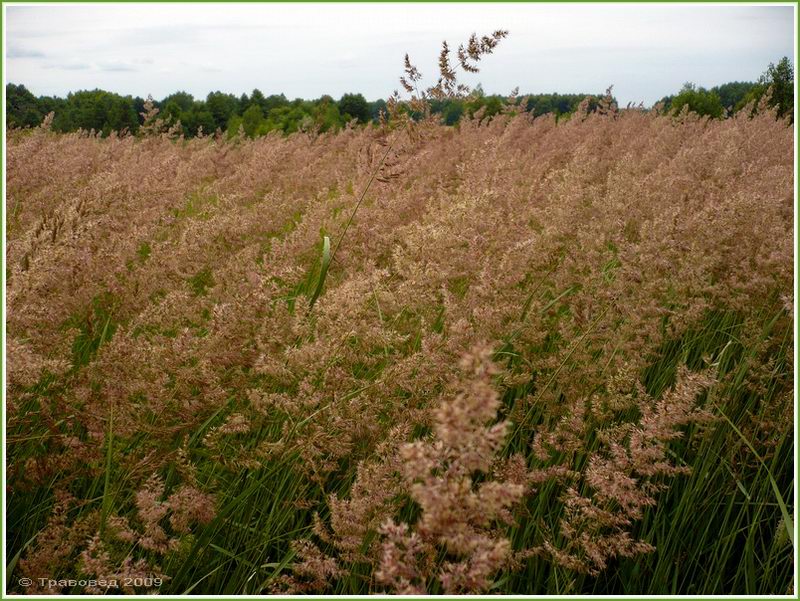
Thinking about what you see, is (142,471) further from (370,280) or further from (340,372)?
(370,280)

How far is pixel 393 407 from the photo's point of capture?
1.82 m

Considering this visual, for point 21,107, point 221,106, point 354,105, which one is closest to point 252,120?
point 221,106

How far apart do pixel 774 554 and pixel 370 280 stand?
1.65m

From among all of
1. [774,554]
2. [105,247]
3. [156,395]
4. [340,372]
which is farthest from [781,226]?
[105,247]

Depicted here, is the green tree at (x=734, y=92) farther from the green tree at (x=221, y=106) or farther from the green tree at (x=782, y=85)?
the green tree at (x=221, y=106)

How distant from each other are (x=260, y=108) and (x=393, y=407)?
1708 centimetres

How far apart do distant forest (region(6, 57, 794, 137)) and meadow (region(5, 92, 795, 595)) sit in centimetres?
94

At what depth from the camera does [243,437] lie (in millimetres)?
2225

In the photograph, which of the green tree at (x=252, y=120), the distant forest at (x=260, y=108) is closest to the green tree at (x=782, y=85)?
the distant forest at (x=260, y=108)

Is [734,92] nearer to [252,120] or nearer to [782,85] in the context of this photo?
[782,85]

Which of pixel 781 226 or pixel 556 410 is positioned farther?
pixel 781 226

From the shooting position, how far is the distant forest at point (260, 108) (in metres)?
7.01

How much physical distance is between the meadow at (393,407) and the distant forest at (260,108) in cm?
94

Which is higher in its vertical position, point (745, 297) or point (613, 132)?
point (613, 132)
